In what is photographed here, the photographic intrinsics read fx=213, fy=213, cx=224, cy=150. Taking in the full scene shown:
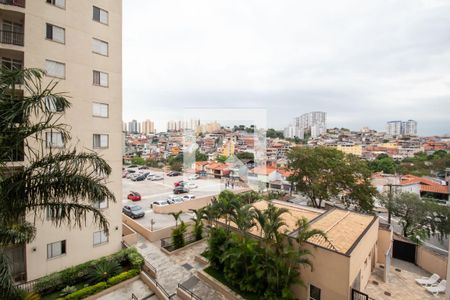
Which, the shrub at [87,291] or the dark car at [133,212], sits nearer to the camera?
the shrub at [87,291]

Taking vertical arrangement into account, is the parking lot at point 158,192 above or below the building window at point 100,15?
below

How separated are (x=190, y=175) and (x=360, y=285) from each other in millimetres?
34514

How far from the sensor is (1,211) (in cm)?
545

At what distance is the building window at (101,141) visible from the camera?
13156mm

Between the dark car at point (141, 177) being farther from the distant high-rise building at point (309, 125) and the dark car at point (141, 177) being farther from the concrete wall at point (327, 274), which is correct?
the distant high-rise building at point (309, 125)

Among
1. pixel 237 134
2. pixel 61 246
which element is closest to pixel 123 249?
pixel 61 246

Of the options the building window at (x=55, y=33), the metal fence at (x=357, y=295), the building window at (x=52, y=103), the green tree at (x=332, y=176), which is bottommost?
the metal fence at (x=357, y=295)

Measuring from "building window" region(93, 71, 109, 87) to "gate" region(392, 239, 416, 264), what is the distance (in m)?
23.5

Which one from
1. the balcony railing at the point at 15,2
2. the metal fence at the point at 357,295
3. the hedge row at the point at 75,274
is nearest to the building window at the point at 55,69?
the balcony railing at the point at 15,2

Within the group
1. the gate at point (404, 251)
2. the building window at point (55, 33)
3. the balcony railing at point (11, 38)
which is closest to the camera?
the balcony railing at point (11, 38)

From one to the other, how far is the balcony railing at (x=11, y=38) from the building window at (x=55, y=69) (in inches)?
54.2

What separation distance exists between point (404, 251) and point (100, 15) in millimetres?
26430

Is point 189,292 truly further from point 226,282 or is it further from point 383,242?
point 383,242

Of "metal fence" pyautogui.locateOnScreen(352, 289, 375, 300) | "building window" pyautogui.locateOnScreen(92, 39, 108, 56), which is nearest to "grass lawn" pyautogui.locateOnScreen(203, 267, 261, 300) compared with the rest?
"metal fence" pyautogui.locateOnScreen(352, 289, 375, 300)
